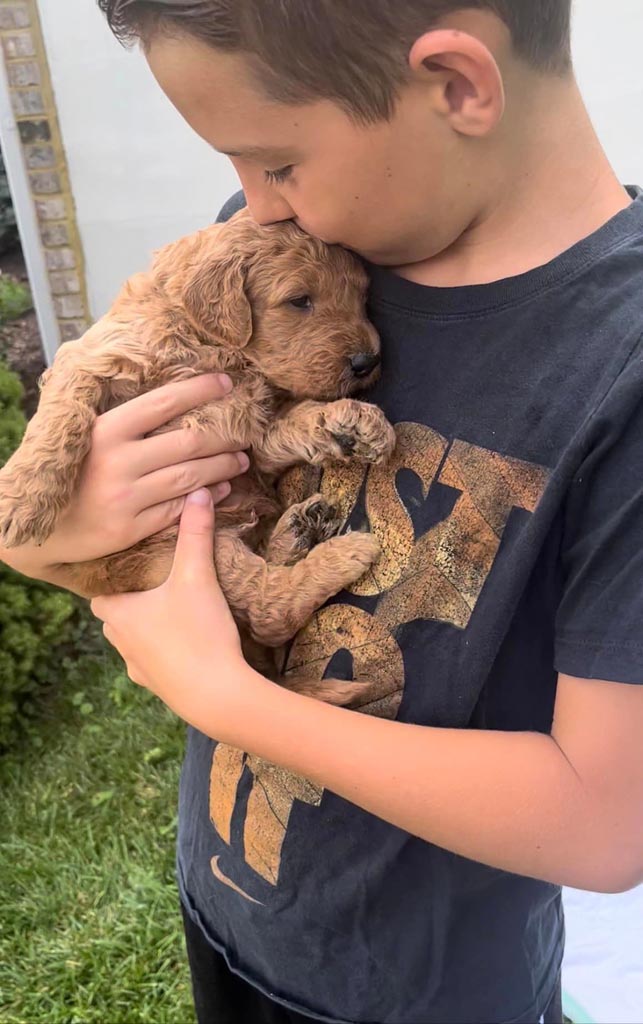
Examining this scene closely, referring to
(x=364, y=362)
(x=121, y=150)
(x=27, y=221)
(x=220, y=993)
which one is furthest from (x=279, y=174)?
(x=27, y=221)

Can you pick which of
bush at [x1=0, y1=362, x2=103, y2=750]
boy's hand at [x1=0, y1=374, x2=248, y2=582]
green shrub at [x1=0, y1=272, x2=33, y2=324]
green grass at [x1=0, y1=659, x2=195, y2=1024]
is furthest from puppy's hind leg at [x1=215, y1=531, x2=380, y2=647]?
green shrub at [x1=0, y1=272, x2=33, y2=324]

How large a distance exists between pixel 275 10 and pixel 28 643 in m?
3.56

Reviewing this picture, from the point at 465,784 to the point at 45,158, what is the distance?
500 centimetres

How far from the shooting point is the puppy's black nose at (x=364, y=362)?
166 centimetres

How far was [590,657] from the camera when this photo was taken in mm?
1214

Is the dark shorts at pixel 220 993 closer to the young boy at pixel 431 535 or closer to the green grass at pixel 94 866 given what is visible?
the young boy at pixel 431 535

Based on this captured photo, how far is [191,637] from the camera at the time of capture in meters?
1.59

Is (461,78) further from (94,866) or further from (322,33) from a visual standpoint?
(94,866)

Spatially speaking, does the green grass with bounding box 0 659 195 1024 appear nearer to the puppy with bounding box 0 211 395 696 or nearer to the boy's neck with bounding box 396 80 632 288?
the puppy with bounding box 0 211 395 696

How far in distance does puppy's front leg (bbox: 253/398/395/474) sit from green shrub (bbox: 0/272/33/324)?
4.01 meters

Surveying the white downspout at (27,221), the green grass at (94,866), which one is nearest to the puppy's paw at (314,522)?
the green grass at (94,866)

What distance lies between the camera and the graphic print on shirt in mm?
1422

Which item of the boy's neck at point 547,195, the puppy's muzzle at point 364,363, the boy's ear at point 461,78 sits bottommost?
the puppy's muzzle at point 364,363

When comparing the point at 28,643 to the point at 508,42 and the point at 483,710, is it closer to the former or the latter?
the point at 483,710
